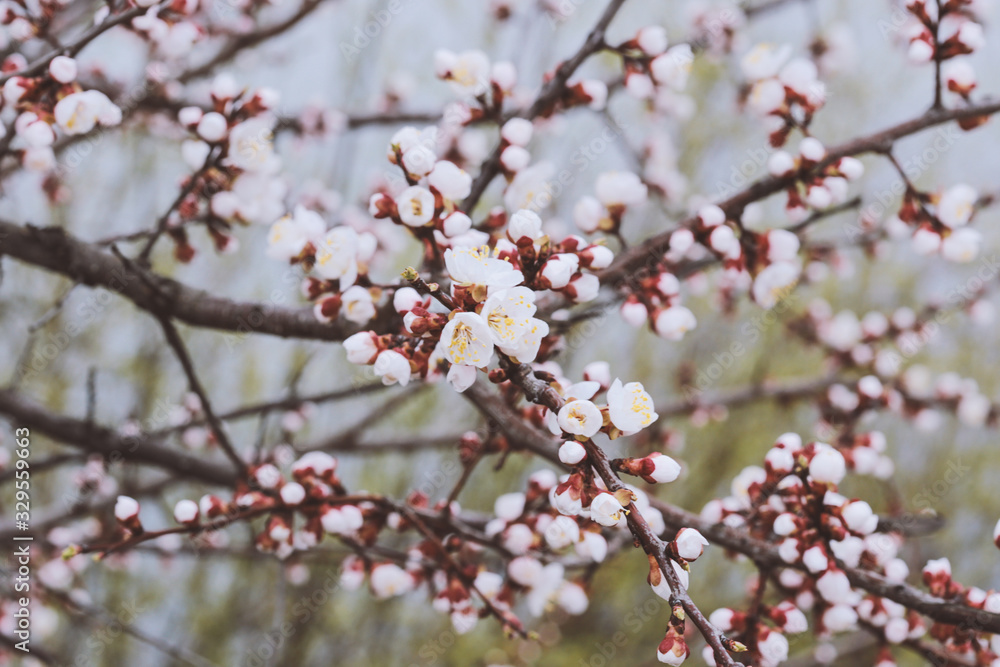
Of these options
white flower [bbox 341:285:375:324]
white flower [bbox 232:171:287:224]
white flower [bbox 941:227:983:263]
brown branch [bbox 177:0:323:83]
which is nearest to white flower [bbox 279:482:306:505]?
white flower [bbox 341:285:375:324]

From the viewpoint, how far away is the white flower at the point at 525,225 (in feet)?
3.80

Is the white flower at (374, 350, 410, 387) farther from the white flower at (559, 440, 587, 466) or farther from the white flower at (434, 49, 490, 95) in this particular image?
the white flower at (434, 49, 490, 95)

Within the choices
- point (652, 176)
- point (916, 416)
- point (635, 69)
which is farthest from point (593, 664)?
point (635, 69)

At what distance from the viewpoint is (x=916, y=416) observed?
2.89 meters

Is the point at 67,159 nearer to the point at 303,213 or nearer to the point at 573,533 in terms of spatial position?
the point at 303,213

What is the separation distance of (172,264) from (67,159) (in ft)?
4.35

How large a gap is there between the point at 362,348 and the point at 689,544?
1.92 feet

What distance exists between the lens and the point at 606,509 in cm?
100

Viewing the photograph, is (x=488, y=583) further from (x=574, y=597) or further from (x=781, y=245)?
(x=781, y=245)

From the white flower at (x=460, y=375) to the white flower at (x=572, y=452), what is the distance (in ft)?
0.58

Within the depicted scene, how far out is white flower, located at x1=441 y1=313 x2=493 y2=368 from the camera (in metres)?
0.99

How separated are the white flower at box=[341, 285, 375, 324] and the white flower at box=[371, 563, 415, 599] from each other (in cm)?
66

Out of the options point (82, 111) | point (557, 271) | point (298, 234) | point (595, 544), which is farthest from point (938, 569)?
point (82, 111)

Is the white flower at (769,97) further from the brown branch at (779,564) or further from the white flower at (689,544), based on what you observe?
the white flower at (689,544)
